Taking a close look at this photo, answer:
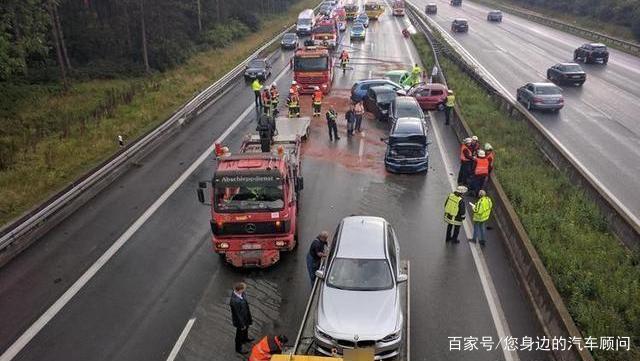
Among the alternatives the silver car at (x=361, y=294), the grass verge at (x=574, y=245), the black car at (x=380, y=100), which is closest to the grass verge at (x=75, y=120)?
the black car at (x=380, y=100)

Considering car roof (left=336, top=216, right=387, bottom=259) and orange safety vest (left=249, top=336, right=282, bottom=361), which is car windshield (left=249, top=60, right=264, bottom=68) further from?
orange safety vest (left=249, top=336, right=282, bottom=361)

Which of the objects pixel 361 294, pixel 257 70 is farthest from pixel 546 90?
pixel 361 294

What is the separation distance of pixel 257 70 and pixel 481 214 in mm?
25135

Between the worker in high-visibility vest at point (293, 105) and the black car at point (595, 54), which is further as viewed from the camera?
the black car at point (595, 54)

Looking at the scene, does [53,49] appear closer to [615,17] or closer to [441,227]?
[441,227]

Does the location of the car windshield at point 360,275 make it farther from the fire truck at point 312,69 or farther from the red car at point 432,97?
the fire truck at point 312,69

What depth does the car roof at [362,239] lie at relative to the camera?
10.7 metres

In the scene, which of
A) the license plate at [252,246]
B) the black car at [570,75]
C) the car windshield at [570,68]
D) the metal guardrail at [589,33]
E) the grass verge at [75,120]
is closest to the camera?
the license plate at [252,246]

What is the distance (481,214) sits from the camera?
13336 millimetres

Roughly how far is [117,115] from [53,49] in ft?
48.4

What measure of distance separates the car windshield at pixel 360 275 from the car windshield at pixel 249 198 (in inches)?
102

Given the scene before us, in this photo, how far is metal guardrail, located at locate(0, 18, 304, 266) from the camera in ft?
46.3

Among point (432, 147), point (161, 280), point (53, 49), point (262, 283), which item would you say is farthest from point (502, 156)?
point (53, 49)

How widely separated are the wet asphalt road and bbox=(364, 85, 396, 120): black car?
232 inches
